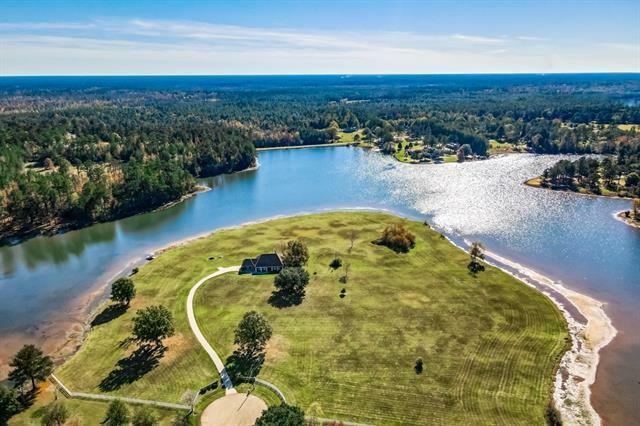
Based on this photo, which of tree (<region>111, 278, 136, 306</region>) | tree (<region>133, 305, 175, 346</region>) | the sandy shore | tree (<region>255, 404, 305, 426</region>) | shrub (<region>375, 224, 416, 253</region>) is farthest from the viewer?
shrub (<region>375, 224, 416, 253</region>)

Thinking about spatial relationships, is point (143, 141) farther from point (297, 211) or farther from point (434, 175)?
point (434, 175)

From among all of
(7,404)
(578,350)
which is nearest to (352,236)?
(578,350)

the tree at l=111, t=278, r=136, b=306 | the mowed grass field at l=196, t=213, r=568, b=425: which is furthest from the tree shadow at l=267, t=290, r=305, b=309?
the tree at l=111, t=278, r=136, b=306

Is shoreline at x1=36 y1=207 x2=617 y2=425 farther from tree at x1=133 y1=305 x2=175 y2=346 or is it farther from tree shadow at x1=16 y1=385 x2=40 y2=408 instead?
tree at x1=133 y1=305 x2=175 y2=346

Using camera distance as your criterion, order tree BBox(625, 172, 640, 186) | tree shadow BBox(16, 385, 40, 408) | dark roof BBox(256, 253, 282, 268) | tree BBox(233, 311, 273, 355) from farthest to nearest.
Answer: tree BBox(625, 172, 640, 186) → dark roof BBox(256, 253, 282, 268) → tree BBox(233, 311, 273, 355) → tree shadow BBox(16, 385, 40, 408)

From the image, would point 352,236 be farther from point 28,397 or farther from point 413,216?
point 28,397
